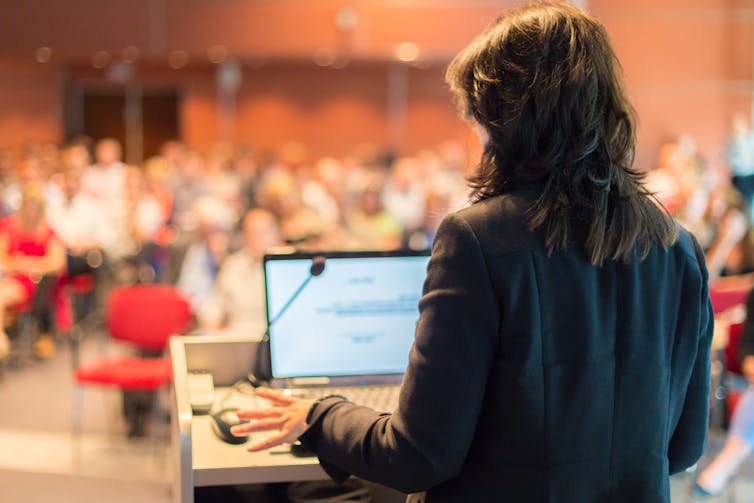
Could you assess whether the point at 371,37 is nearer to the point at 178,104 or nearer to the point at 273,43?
the point at 273,43

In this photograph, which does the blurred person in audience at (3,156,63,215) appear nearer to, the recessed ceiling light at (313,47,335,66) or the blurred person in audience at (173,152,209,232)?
the blurred person in audience at (173,152,209,232)

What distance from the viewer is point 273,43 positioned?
11625mm

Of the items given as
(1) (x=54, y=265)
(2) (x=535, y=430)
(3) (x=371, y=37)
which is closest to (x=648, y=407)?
(2) (x=535, y=430)

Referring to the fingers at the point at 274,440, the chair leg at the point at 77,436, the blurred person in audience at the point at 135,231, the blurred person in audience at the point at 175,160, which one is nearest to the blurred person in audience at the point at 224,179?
the blurred person in audience at the point at 175,160

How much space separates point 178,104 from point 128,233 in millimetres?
6128

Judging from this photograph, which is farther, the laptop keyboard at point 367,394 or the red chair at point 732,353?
the red chair at point 732,353

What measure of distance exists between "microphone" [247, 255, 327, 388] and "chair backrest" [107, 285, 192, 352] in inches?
109

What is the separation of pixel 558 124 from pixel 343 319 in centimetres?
112

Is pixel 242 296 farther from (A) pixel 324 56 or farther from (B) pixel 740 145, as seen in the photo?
(B) pixel 740 145

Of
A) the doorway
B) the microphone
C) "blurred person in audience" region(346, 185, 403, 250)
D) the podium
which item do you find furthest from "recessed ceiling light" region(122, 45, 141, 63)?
the podium

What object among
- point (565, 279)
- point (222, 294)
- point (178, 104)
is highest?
point (178, 104)

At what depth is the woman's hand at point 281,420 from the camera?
1548 millimetres

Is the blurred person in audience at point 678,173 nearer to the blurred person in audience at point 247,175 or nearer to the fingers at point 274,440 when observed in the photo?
the blurred person in audience at point 247,175

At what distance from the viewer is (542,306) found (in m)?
1.31
